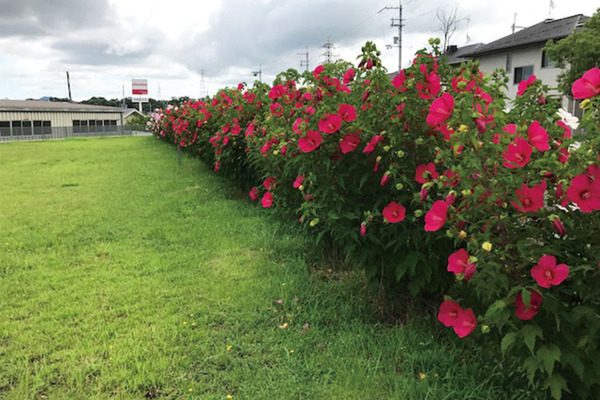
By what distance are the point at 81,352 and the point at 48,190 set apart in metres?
5.77

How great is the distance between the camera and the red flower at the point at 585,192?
1.28m

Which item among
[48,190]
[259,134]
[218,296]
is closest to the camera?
[218,296]

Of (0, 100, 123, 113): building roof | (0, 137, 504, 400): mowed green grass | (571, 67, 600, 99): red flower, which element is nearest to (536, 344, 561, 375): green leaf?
(0, 137, 504, 400): mowed green grass

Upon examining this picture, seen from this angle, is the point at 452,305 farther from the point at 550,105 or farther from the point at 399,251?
the point at 550,105

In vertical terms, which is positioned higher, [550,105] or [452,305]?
[550,105]

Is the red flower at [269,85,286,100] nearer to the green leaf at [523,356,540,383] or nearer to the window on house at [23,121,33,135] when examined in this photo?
the green leaf at [523,356,540,383]

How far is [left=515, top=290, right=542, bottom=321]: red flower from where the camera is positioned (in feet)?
4.58

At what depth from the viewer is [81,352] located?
2.29 metres

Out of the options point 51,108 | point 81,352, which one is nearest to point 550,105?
point 81,352

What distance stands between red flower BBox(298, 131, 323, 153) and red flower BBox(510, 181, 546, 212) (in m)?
0.95

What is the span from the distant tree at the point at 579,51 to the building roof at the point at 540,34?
3081mm

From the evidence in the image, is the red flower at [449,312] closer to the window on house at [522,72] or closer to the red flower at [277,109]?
the red flower at [277,109]

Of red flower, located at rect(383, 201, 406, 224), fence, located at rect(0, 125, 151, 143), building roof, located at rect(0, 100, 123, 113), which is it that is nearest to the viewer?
red flower, located at rect(383, 201, 406, 224)

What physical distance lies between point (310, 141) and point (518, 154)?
3.18 ft
